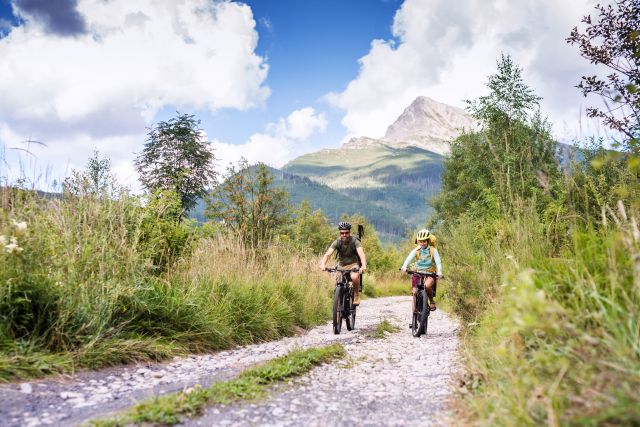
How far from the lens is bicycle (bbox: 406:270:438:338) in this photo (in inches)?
431

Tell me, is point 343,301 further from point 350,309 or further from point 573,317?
point 573,317

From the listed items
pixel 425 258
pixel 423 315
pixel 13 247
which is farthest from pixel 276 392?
pixel 425 258

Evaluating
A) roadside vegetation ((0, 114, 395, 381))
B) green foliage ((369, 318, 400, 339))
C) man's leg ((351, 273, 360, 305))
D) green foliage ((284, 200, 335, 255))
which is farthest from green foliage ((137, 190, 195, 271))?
green foliage ((284, 200, 335, 255))

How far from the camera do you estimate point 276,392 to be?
5020 millimetres

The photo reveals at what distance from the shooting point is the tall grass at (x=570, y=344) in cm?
273

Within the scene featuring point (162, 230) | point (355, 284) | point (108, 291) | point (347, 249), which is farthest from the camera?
point (347, 249)

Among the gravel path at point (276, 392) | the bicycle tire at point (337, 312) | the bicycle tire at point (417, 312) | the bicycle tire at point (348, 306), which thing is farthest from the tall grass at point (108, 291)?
the bicycle tire at point (417, 312)

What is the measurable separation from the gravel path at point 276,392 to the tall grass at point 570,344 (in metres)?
0.78

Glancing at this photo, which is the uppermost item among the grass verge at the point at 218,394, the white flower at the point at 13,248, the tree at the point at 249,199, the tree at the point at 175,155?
the tree at the point at 175,155

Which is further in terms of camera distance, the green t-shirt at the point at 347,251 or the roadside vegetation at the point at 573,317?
the green t-shirt at the point at 347,251

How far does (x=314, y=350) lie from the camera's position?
275 inches

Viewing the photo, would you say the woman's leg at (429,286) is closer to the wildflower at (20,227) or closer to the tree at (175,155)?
the wildflower at (20,227)

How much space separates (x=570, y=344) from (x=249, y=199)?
70.5 feet

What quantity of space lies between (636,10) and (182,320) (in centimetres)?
941
